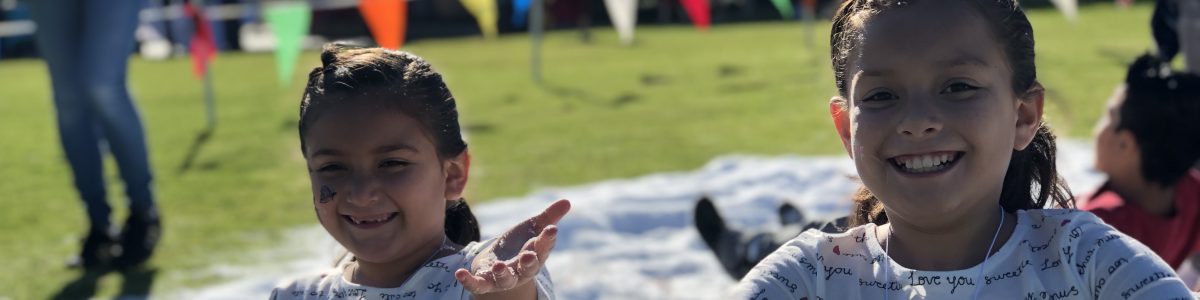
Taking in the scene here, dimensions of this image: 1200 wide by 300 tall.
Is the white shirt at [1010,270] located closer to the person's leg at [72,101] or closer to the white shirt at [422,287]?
the white shirt at [422,287]

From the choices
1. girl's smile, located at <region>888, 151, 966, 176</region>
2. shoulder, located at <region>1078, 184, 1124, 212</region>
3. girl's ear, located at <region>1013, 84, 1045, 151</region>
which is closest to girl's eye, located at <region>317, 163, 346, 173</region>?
girl's smile, located at <region>888, 151, 966, 176</region>

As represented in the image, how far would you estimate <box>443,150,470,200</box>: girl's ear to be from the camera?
8.13ft

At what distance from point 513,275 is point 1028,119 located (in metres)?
0.84

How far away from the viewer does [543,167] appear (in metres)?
6.52

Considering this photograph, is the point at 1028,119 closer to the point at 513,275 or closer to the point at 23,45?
the point at 513,275

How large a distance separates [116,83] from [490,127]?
12.6 ft

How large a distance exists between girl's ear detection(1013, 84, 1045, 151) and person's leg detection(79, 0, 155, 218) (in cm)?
321

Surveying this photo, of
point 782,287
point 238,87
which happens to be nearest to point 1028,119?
point 782,287

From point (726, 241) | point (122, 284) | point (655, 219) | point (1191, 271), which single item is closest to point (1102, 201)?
point (1191, 271)

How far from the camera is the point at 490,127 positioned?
820 centimetres

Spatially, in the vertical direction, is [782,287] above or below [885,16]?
below

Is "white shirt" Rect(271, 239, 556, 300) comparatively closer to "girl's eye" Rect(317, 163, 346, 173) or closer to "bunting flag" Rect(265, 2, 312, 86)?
"girl's eye" Rect(317, 163, 346, 173)

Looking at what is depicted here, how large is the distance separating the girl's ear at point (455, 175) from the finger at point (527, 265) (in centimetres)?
51

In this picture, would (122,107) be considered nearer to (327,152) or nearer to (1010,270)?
(327,152)
